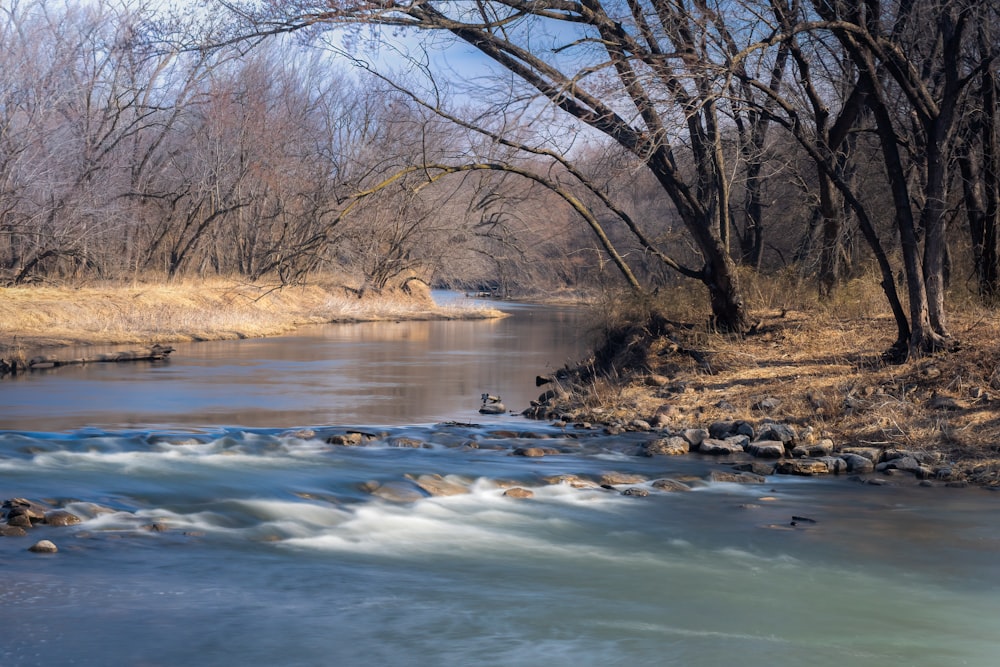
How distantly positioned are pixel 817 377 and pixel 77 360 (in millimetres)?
16277

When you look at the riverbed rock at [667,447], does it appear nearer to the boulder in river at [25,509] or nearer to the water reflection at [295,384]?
the water reflection at [295,384]

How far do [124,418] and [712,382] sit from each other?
848cm

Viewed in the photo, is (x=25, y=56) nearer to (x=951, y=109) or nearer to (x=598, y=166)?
(x=598, y=166)

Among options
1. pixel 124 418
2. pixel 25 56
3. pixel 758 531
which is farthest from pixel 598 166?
pixel 25 56

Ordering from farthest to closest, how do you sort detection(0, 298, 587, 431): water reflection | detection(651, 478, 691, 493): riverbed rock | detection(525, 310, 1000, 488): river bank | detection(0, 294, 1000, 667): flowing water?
detection(0, 298, 587, 431): water reflection → detection(525, 310, 1000, 488): river bank → detection(651, 478, 691, 493): riverbed rock → detection(0, 294, 1000, 667): flowing water

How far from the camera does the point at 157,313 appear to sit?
3053 centimetres

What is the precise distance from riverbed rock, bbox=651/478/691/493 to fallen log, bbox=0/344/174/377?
15304 millimetres

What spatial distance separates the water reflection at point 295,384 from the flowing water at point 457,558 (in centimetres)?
130

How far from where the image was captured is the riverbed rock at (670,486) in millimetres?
10180

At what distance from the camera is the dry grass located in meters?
11.5

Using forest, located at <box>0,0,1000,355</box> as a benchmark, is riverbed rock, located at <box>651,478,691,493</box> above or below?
below

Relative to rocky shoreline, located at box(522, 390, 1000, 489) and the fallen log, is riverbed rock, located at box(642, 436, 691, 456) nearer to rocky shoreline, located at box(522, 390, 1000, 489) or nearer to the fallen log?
rocky shoreline, located at box(522, 390, 1000, 489)

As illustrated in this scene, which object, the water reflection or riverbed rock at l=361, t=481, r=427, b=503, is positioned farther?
the water reflection

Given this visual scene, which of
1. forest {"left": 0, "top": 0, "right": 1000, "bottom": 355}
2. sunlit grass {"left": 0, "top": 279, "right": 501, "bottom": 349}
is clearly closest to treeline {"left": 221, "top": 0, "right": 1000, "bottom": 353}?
forest {"left": 0, "top": 0, "right": 1000, "bottom": 355}
